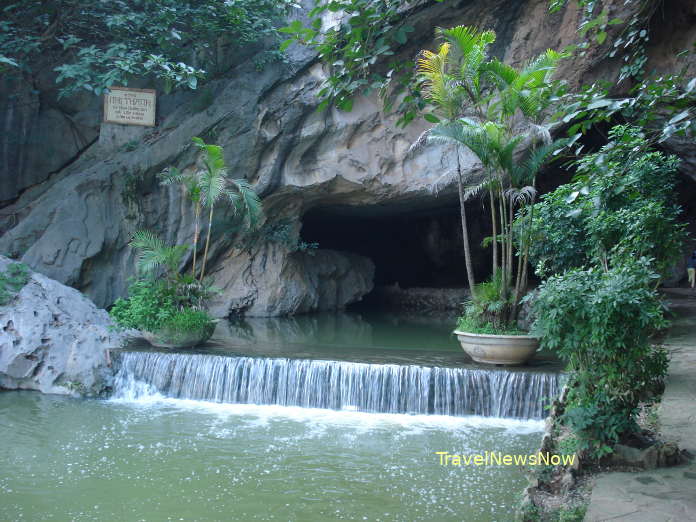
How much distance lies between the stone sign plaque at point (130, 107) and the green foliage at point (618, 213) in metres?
9.43

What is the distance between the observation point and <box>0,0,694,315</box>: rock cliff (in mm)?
12305

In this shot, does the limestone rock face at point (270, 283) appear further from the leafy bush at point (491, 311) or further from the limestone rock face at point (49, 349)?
the leafy bush at point (491, 311)

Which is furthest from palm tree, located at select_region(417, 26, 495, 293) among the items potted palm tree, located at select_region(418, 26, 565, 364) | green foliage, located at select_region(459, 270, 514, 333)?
green foliage, located at select_region(459, 270, 514, 333)

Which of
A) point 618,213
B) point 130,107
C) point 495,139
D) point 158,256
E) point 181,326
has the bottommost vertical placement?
point 181,326

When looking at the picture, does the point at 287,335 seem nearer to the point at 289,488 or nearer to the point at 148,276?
the point at 148,276

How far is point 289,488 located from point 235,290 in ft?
33.8

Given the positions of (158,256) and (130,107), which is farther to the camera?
(130,107)

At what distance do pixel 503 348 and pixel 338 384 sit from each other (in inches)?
91.9

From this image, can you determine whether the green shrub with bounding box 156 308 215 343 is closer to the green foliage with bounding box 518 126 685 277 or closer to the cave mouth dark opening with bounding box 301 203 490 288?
the green foliage with bounding box 518 126 685 277

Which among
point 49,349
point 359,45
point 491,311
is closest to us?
point 359,45

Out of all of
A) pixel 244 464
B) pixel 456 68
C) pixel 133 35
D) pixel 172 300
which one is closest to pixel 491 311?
pixel 456 68

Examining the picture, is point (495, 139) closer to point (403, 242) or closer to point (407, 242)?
point (407, 242)

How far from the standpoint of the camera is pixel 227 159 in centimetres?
1348

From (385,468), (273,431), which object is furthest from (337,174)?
(385,468)
